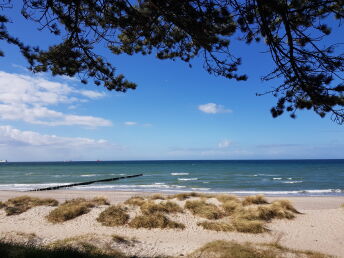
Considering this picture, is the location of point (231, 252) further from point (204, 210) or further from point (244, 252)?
point (204, 210)

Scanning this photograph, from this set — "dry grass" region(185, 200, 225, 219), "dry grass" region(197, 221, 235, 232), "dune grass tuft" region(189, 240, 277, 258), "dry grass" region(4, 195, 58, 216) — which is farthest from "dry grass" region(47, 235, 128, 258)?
"dry grass" region(4, 195, 58, 216)

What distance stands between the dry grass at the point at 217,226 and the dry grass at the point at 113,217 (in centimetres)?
307

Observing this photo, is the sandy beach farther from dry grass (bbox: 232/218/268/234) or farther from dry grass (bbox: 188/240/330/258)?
dry grass (bbox: 188/240/330/258)

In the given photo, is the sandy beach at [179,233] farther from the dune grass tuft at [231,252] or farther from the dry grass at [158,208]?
the dune grass tuft at [231,252]

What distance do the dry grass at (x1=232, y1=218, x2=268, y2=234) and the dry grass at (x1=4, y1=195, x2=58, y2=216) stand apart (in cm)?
897

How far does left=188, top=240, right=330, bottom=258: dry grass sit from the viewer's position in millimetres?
7607

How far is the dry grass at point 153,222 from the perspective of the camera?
443 inches

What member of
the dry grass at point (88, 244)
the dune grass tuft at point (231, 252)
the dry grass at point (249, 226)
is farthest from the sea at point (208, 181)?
the dry grass at point (88, 244)

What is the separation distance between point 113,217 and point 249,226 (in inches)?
214

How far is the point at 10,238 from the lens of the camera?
9.43 metres

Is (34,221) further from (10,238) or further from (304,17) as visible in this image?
(304,17)

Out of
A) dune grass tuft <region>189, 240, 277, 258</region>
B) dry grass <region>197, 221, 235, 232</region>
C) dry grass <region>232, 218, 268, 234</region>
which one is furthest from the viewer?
dry grass <region>197, 221, 235, 232</region>

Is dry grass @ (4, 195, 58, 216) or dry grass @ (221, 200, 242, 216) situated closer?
dry grass @ (221, 200, 242, 216)

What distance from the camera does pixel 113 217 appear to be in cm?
1202
